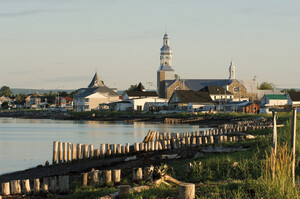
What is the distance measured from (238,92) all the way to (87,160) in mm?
129655

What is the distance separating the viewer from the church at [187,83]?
498 ft

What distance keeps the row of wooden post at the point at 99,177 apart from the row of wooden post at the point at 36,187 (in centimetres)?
67

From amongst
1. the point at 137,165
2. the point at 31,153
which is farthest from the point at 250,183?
the point at 31,153

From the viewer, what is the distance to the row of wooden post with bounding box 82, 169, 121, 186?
15.7 m

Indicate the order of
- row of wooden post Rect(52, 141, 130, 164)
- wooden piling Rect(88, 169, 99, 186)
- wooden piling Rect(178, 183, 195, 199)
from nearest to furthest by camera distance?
1. wooden piling Rect(178, 183, 195, 199)
2. wooden piling Rect(88, 169, 99, 186)
3. row of wooden post Rect(52, 141, 130, 164)

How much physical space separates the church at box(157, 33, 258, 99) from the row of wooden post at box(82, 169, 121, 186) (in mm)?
133452

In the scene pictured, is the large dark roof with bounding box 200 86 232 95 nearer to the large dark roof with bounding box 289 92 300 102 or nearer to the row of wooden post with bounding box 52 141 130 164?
the large dark roof with bounding box 289 92 300 102

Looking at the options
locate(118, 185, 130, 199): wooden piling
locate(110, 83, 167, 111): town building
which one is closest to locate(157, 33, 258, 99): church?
locate(110, 83, 167, 111): town building

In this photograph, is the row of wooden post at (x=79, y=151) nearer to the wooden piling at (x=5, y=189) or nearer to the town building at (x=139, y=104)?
the wooden piling at (x=5, y=189)

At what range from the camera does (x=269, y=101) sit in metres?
111

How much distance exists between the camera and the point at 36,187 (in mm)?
15320

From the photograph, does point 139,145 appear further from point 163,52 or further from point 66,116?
point 163,52

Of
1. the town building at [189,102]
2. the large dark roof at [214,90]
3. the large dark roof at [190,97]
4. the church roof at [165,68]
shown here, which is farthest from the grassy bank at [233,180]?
the church roof at [165,68]

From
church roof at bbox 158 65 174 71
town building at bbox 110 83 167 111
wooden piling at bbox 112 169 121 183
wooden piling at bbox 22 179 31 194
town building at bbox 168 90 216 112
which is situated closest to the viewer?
wooden piling at bbox 22 179 31 194
